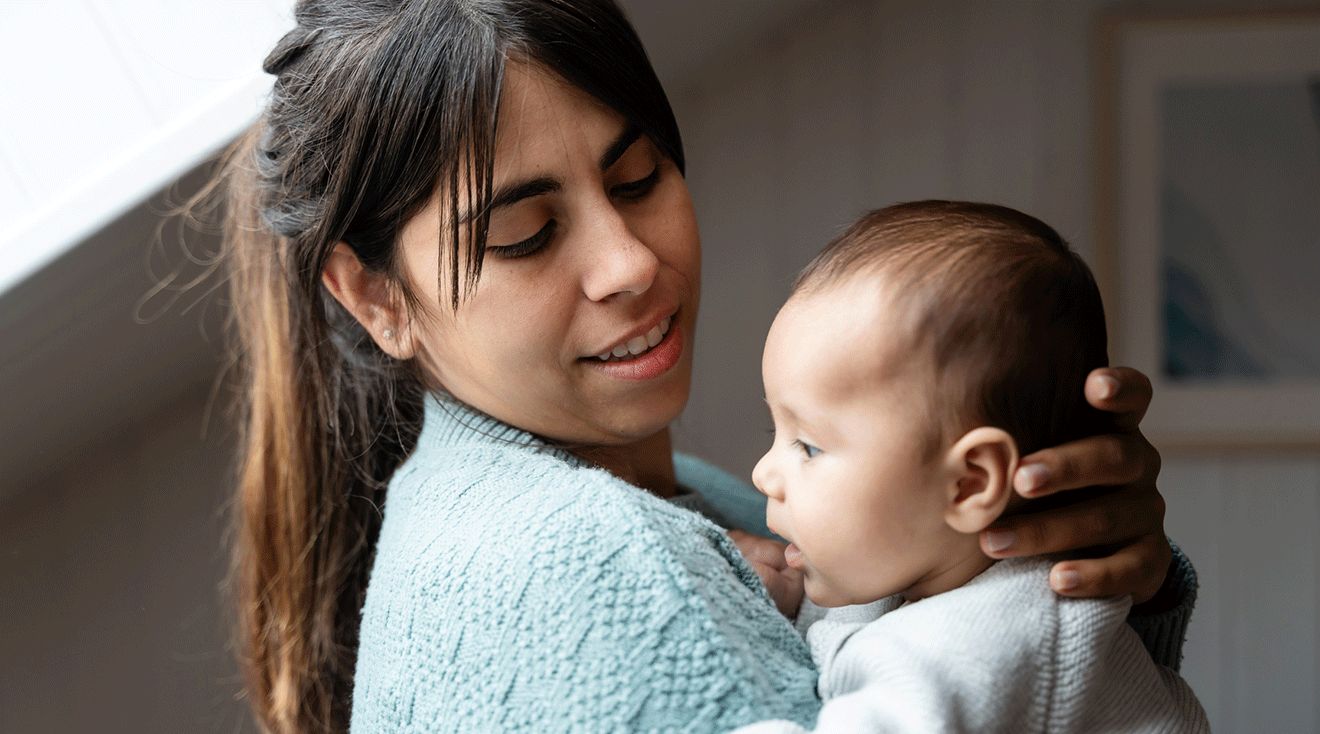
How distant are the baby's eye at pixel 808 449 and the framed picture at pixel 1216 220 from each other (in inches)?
90.4

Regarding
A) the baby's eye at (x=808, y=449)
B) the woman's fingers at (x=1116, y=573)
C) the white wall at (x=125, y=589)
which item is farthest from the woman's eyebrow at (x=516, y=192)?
the white wall at (x=125, y=589)

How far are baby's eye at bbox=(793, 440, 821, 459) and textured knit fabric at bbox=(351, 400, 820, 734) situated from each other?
0.37ft

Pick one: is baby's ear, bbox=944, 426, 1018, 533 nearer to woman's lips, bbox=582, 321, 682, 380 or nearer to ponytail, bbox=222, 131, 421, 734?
woman's lips, bbox=582, 321, 682, 380

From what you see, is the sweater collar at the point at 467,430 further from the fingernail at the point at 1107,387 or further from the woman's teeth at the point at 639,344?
the fingernail at the point at 1107,387

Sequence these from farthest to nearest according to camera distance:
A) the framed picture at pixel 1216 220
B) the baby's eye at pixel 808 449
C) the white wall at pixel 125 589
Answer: the framed picture at pixel 1216 220 → the white wall at pixel 125 589 → the baby's eye at pixel 808 449

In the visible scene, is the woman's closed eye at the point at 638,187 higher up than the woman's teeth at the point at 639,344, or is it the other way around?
the woman's closed eye at the point at 638,187

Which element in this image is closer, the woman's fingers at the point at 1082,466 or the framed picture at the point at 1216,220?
Answer: the woman's fingers at the point at 1082,466

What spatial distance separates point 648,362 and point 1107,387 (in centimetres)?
46

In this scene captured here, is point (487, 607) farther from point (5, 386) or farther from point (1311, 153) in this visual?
point (1311, 153)

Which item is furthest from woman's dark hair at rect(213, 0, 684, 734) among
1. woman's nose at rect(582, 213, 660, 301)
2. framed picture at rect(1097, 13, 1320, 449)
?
framed picture at rect(1097, 13, 1320, 449)

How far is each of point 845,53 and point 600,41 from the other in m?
2.13

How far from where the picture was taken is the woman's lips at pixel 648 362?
3.36 ft

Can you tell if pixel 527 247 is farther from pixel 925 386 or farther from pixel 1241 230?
pixel 1241 230

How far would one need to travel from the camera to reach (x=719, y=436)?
303 cm
